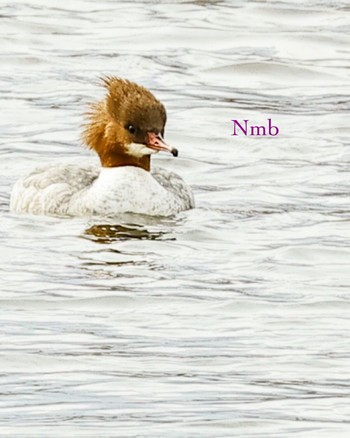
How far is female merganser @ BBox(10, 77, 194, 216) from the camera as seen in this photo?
1445 centimetres

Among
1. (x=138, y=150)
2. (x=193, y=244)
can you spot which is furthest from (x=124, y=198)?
(x=193, y=244)

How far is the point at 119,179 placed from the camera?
14586 mm

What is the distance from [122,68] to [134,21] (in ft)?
5.72

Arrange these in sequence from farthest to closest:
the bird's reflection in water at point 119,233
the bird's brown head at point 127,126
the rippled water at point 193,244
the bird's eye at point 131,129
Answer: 1. the bird's eye at point 131,129
2. the bird's brown head at point 127,126
3. the bird's reflection in water at point 119,233
4. the rippled water at point 193,244

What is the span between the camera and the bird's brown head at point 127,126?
47.3 ft

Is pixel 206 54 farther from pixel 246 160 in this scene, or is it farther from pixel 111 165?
pixel 111 165

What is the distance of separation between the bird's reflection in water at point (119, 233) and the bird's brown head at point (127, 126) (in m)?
0.57

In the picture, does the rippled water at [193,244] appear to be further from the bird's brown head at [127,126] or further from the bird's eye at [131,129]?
the bird's eye at [131,129]

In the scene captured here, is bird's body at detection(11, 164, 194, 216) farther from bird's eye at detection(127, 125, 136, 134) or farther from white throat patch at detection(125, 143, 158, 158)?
bird's eye at detection(127, 125, 136, 134)

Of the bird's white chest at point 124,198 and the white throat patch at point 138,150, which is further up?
the white throat patch at point 138,150

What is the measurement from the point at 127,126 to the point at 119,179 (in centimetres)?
37

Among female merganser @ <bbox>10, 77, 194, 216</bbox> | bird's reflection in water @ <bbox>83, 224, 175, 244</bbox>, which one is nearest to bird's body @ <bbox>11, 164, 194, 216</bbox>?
female merganser @ <bbox>10, 77, 194, 216</bbox>

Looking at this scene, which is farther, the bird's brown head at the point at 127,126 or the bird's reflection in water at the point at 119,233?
the bird's brown head at the point at 127,126

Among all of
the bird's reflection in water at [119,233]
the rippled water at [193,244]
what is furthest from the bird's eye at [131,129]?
the bird's reflection in water at [119,233]
